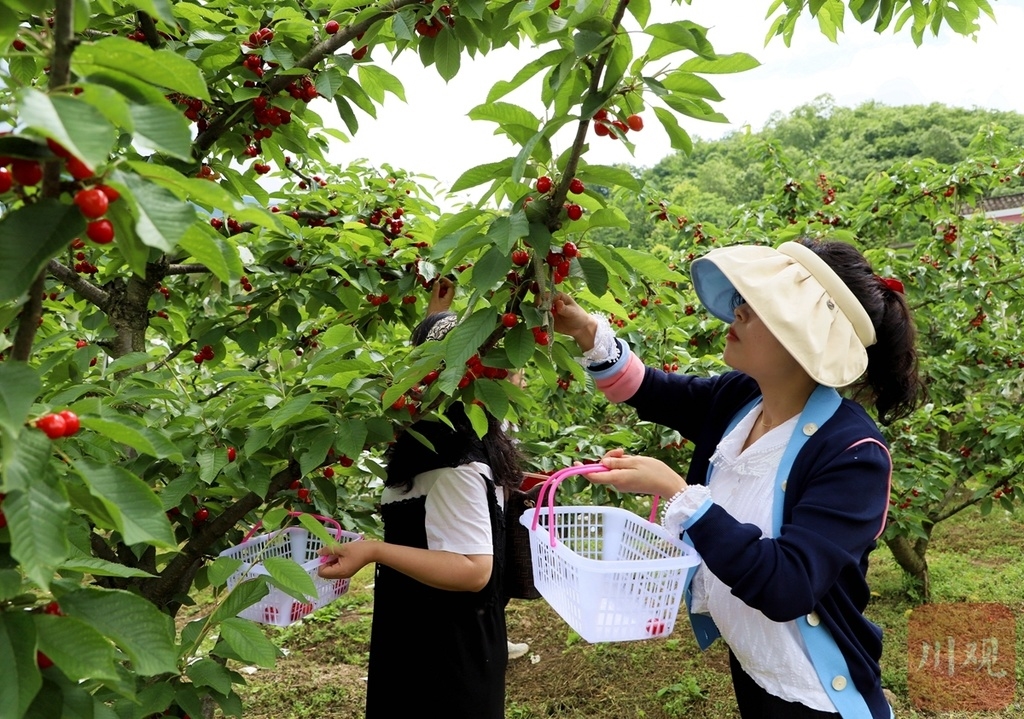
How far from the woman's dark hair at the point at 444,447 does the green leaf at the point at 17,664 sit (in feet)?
3.40

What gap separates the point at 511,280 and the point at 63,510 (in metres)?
0.94

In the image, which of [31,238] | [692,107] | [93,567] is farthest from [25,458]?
[692,107]

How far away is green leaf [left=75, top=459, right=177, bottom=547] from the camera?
2.84 ft

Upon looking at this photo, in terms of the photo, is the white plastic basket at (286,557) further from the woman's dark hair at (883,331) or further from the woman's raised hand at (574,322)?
the woman's dark hair at (883,331)

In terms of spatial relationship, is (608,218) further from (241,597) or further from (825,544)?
(241,597)

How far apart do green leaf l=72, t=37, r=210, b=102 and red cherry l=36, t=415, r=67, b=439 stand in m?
0.35

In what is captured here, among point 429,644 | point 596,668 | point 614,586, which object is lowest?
point 596,668

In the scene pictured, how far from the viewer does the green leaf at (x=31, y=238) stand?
0.77m

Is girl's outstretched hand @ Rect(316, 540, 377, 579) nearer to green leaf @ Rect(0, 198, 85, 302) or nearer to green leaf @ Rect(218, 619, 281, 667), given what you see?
green leaf @ Rect(218, 619, 281, 667)

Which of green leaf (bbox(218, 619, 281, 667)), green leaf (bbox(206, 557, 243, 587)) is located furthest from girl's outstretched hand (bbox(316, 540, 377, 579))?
green leaf (bbox(218, 619, 281, 667))

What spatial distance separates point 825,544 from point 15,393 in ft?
4.00

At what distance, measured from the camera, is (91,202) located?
782mm
